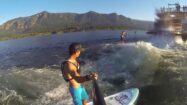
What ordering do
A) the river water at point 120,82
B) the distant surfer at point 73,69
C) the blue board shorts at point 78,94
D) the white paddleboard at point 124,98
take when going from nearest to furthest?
the distant surfer at point 73,69 < the blue board shorts at point 78,94 < the white paddleboard at point 124,98 < the river water at point 120,82

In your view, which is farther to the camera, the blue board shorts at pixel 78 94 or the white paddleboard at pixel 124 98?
the white paddleboard at pixel 124 98

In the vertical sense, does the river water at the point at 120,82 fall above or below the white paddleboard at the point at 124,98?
below

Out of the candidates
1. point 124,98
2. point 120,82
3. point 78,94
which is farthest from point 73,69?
point 120,82

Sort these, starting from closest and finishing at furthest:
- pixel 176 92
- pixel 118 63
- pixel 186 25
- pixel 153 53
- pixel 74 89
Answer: pixel 74 89, pixel 176 92, pixel 118 63, pixel 153 53, pixel 186 25

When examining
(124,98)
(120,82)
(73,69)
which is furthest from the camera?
(120,82)

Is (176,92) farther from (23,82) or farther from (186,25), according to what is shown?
(186,25)

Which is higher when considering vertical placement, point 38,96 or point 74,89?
point 74,89

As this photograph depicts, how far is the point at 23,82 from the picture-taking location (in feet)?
63.8

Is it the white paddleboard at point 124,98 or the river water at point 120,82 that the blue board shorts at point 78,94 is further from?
the river water at point 120,82

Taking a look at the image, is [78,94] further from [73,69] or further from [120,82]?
[120,82]

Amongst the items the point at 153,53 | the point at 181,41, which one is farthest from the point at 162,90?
the point at 181,41

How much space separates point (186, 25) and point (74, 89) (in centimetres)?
4653

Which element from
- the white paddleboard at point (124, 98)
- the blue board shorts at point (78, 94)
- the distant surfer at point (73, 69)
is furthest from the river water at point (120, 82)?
the distant surfer at point (73, 69)

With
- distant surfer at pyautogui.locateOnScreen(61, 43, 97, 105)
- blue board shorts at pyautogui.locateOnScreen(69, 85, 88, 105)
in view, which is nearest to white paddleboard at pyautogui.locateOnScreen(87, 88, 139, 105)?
blue board shorts at pyautogui.locateOnScreen(69, 85, 88, 105)
